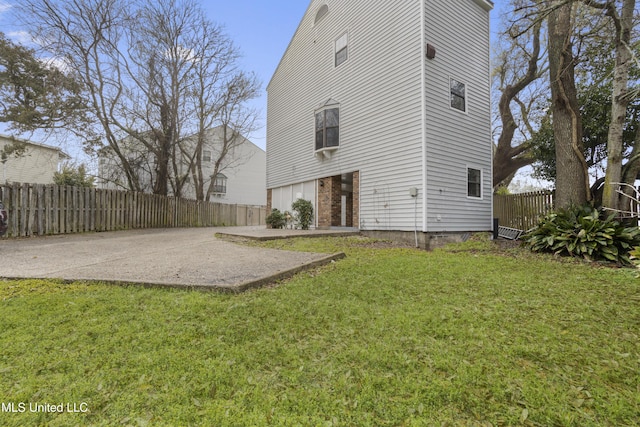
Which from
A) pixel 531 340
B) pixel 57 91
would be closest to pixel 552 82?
pixel 531 340

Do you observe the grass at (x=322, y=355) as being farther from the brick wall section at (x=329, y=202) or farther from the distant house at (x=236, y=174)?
the distant house at (x=236, y=174)

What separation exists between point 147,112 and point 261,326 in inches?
612

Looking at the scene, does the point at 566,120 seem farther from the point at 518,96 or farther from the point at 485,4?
the point at 518,96

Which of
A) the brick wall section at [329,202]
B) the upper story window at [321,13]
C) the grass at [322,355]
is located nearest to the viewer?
the grass at [322,355]

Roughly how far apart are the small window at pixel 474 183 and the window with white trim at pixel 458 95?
196 cm

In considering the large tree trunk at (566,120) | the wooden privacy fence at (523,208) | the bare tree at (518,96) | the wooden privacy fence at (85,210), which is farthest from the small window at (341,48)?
the wooden privacy fence at (85,210)

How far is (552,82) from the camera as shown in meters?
7.45

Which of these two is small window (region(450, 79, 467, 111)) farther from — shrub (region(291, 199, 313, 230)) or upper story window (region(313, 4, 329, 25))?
upper story window (region(313, 4, 329, 25))

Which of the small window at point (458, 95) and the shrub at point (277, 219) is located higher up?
the small window at point (458, 95)

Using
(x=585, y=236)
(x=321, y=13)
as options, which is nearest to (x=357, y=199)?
(x=585, y=236)

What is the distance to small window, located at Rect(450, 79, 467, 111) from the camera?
28.9ft

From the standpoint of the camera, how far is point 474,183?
9164mm

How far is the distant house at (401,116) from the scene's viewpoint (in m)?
8.06

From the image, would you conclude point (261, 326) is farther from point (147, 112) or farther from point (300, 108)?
point (147, 112)
